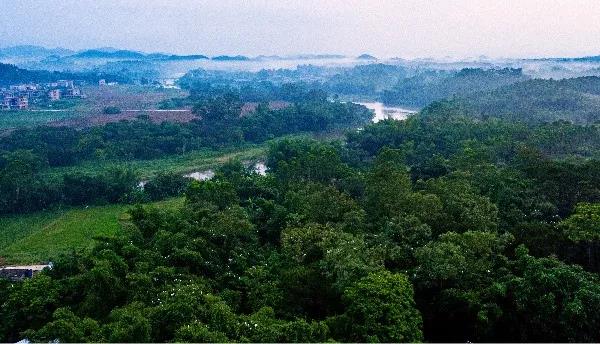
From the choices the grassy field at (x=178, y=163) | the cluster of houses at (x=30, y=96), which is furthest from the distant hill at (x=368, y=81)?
the grassy field at (x=178, y=163)

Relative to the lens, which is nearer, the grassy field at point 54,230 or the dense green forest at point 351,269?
the dense green forest at point 351,269

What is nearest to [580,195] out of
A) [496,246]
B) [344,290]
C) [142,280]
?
[496,246]

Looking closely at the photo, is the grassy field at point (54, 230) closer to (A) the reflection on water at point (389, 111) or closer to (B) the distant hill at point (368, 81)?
(A) the reflection on water at point (389, 111)

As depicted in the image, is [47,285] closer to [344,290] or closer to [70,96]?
[344,290]

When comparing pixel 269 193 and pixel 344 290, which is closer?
pixel 344 290

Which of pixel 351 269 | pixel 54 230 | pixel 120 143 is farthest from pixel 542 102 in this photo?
pixel 351 269

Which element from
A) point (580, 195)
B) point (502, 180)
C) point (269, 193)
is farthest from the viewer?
point (269, 193)

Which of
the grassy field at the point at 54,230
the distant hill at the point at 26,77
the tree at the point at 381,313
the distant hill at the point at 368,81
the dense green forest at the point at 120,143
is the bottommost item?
the grassy field at the point at 54,230

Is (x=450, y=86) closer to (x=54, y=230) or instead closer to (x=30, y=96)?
(x=30, y=96)
